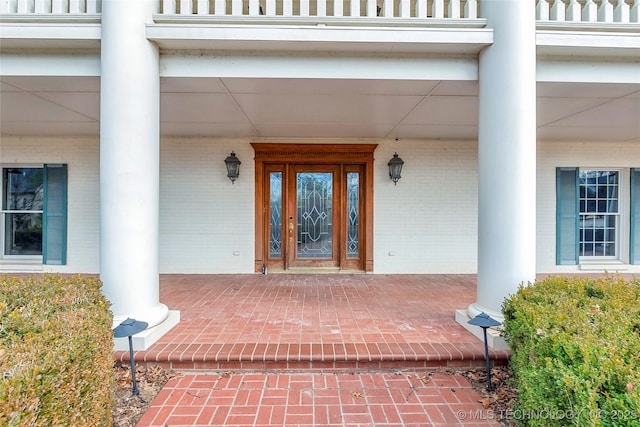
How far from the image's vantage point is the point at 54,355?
147 cm

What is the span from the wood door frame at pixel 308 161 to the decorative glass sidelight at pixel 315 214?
0.34 m

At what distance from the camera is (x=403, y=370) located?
261cm

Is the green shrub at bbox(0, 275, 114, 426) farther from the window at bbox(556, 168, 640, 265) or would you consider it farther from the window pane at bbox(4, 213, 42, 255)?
the window at bbox(556, 168, 640, 265)

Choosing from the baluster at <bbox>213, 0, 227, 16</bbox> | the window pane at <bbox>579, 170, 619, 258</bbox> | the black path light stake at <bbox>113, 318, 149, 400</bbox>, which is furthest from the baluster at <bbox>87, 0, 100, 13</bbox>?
the window pane at <bbox>579, 170, 619, 258</bbox>

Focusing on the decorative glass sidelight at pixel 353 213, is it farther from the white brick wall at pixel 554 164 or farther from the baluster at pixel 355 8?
the white brick wall at pixel 554 164

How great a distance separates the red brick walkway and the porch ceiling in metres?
2.74

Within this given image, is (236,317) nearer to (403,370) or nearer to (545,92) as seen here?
(403,370)

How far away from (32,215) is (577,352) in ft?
25.1

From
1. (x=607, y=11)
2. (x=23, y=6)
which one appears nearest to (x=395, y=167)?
(x=607, y=11)

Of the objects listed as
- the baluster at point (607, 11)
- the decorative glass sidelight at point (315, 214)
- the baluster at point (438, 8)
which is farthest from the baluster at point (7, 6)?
the baluster at point (607, 11)

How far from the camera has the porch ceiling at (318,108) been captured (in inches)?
131

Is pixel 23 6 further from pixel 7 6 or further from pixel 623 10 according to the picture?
pixel 623 10

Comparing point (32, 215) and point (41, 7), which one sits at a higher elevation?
point (41, 7)

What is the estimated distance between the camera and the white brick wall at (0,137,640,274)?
18.4ft
